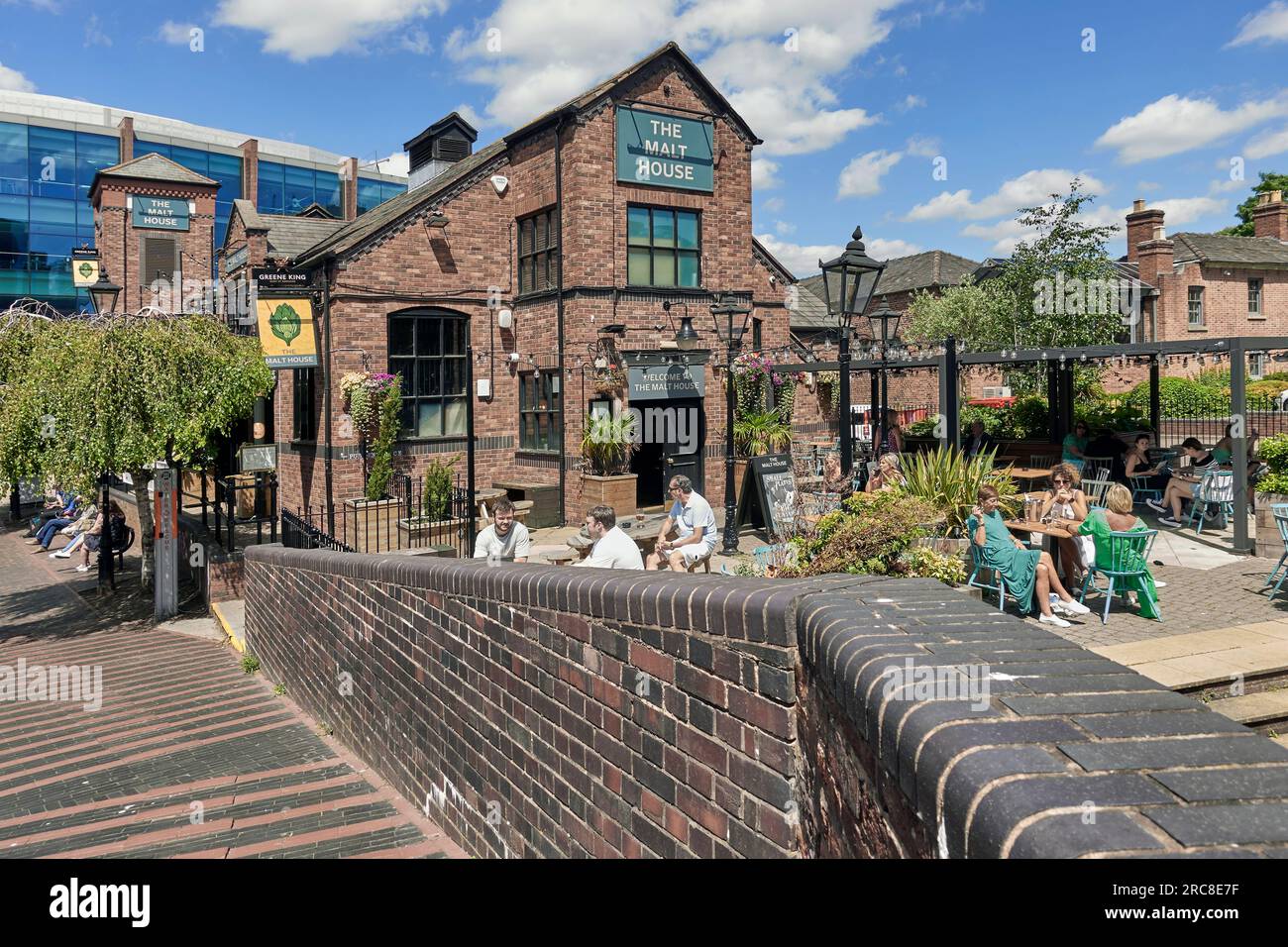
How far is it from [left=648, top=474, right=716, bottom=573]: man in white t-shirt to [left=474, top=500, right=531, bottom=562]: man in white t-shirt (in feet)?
5.32

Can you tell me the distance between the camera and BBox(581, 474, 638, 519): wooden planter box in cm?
1589

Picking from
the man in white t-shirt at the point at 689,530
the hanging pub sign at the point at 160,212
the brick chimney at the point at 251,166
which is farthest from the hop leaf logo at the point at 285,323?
the brick chimney at the point at 251,166

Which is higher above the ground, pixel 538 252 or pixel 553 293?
pixel 538 252

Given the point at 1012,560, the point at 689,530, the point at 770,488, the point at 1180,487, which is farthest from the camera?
the point at 770,488

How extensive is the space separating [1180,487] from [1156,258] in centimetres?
2642

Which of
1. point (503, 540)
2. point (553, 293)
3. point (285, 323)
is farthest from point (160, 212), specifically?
point (503, 540)

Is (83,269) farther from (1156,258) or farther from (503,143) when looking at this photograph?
(1156,258)

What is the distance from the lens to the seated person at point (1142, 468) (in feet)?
44.9

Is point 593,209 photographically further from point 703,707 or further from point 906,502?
point 703,707

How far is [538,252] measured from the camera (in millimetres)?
17578

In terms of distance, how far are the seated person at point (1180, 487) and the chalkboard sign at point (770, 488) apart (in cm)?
552

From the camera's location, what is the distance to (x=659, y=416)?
17.2 m

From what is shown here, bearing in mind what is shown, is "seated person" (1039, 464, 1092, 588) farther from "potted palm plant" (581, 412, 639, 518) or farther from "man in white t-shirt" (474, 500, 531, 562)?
"potted palm plant" (581, 412, 639, 518)

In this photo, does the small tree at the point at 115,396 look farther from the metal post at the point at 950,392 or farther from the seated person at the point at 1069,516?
the seated person at the point at 1069,516
